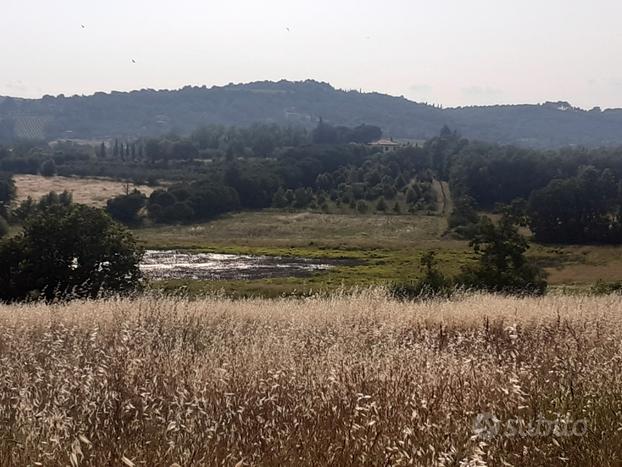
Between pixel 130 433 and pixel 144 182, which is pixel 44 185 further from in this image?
pixel 130 433

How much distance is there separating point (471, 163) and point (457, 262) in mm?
82368

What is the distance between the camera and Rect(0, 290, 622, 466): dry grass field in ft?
11.6

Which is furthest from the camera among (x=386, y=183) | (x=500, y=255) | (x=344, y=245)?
(x=386, y=183)

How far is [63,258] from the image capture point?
29.4 meters

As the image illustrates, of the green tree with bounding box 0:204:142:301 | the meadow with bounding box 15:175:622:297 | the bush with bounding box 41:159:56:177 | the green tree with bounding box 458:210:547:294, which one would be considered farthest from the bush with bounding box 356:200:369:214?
the green tree with bounding box 0:204:142:301

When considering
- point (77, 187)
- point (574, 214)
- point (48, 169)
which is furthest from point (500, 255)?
point (48, 169)

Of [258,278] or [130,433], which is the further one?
[258,278]

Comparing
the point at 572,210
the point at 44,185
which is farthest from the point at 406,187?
the point at 44,185

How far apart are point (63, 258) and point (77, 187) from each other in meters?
109

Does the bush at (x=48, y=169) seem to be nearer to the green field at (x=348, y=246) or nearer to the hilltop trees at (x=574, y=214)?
the green field at (x=348, y=246)

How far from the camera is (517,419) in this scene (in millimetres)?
4137

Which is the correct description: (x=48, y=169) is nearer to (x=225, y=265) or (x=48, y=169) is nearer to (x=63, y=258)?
(x=225, y=265)

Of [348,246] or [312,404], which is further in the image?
[348,246]

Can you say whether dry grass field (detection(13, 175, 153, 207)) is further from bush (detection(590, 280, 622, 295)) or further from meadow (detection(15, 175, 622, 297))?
bush (detection(590, 280, 622, 295))
